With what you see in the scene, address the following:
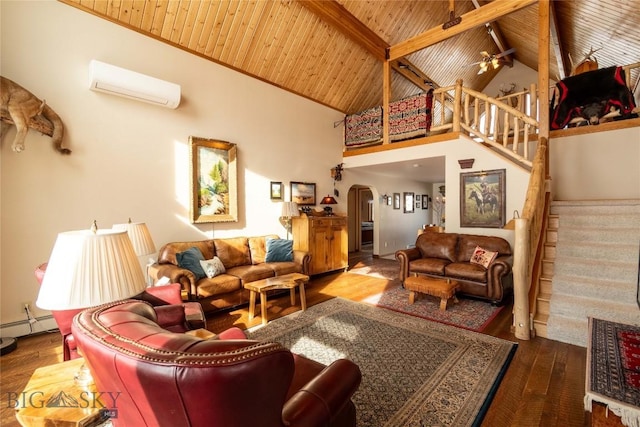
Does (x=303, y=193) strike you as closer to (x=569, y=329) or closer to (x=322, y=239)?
(x=322, y=239)

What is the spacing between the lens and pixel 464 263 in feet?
14.6

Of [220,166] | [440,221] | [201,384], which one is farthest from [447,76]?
[201,384]

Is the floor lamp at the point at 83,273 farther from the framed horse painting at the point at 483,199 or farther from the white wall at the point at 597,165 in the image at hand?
the white wall at the point at 597,165

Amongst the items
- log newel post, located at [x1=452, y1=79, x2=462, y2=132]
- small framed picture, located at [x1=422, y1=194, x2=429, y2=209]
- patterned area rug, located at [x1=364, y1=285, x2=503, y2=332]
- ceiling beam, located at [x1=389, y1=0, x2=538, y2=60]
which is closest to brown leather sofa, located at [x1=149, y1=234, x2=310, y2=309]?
patterned area rug, located at [x1=364, y1=285, x2=503, y2=332]

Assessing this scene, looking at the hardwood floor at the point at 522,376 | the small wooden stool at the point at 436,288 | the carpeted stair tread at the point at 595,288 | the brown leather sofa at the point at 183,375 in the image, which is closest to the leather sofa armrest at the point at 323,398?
the brown leather sofa at the point at 183,375

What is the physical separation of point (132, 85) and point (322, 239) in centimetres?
385

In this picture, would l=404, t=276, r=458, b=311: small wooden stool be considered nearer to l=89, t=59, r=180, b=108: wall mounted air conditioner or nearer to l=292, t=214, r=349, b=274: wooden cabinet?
l=292, t=214, r=349, b=274: wooden cabinet

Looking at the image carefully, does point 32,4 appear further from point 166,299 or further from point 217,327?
point 217,327

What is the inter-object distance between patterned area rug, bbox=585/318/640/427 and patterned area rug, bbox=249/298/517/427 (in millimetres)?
755

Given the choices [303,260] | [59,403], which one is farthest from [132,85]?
[59,403]

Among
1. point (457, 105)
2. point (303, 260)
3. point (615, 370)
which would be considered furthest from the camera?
point (457, 105)

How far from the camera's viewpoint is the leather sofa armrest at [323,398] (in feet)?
3.41

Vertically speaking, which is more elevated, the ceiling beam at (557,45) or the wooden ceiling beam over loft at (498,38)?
the wooden ceiling beam over loft at (498,38)

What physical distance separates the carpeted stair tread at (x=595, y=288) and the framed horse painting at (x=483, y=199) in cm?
165
